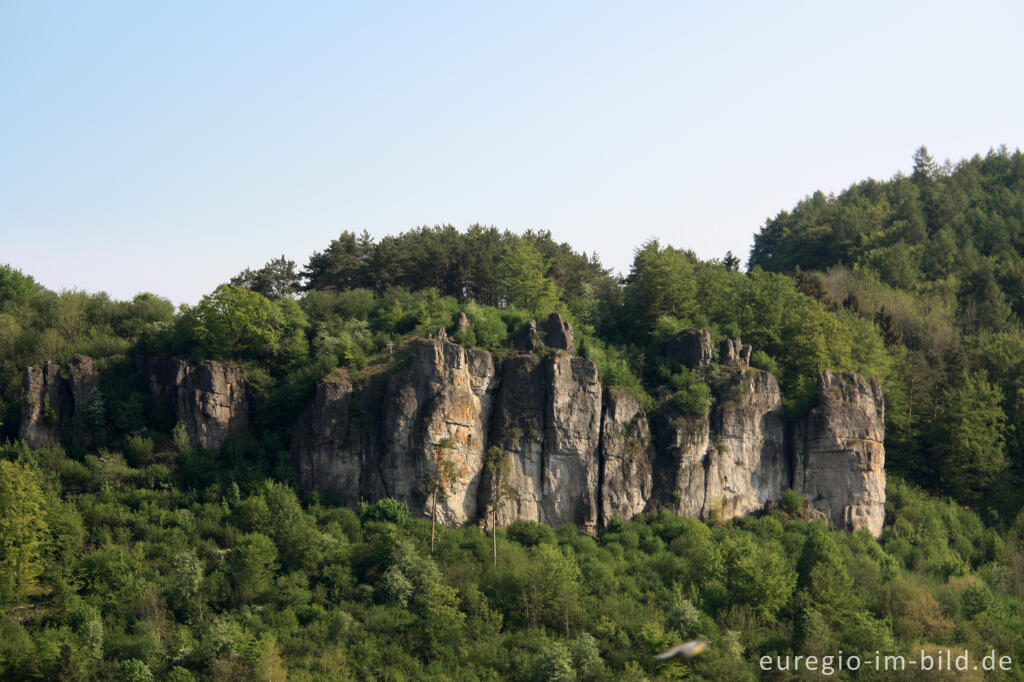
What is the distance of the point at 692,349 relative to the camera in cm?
7162

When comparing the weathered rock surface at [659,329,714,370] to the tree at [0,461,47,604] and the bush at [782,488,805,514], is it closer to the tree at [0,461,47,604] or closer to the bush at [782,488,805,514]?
the bush at [782,488,805,514]

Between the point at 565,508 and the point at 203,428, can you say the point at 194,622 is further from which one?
the point at 565,508

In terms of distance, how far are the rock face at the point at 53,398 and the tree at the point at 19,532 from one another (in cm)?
656

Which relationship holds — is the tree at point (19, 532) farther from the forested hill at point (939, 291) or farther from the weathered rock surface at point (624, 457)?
the forested hill at point (939, 291)

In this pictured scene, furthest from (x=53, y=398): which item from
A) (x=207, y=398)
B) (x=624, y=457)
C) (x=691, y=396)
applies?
(x=691, y=396)

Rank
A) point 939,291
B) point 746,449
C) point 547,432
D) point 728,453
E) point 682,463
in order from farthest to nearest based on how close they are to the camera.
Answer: point 939,291, point 746,449, point 728,453, point 682,463, point 547,432

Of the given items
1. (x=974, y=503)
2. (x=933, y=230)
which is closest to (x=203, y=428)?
(x=974, y=503)

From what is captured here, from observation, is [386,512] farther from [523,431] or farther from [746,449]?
[746,449]

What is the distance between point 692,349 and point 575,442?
1007cm

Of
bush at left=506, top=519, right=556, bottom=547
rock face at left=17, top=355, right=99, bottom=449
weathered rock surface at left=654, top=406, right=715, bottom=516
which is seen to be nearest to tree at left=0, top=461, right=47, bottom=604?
rock face at left=17, top=355, right=99, bottom=449

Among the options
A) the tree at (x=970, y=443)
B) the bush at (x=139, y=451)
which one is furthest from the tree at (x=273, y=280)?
the tree at (x=970, y=443)

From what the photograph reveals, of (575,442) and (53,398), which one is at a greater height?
(53,398)

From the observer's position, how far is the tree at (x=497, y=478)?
64.2 m

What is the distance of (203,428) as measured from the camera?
223 ft
